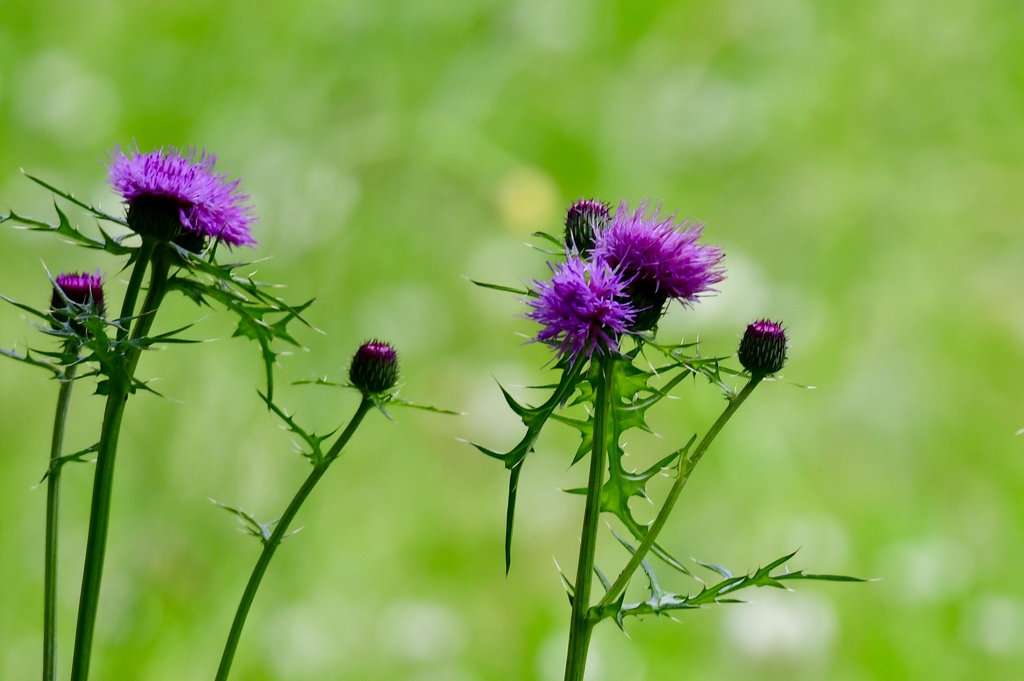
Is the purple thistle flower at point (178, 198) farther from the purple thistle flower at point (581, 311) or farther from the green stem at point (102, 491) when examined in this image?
the purple thistle flower at point (581, 311)

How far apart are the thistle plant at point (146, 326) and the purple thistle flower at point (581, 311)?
0.52ft

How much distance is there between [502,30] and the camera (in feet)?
9.93

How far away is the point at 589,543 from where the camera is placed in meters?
0.92

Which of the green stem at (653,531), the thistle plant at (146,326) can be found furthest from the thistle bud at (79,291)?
the green stem at (653,531)

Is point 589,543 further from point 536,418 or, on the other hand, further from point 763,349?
point 763,349

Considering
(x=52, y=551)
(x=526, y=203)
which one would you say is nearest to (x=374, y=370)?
(x=52, y=551)

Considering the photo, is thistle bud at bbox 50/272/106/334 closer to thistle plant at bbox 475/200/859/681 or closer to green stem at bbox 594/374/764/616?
thistle plant at bbox 475/200/859/681

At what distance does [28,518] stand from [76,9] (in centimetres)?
146

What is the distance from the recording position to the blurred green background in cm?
240

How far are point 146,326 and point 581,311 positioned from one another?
408 mm

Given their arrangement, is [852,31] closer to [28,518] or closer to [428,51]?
[428,51]

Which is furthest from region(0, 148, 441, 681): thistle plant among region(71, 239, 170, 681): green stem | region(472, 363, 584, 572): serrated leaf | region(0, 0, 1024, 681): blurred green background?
region(0, 0, 1024, 681): blurred green background

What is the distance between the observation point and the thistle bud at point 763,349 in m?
1.05

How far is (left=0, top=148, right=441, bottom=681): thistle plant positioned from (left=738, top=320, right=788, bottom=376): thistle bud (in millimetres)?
349
